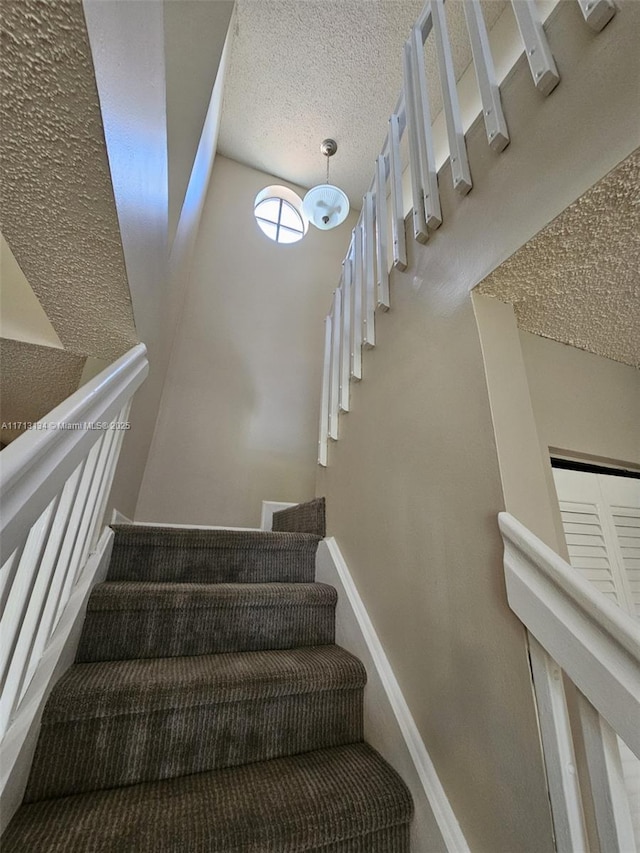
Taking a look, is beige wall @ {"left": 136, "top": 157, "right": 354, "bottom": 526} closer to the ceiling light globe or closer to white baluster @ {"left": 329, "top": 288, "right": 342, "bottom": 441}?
the ceiling light globe

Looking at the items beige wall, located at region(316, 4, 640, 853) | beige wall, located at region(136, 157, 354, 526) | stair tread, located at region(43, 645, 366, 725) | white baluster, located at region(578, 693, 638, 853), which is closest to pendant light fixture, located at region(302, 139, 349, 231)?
beige wall, located at region(136, 157, 354, 526)

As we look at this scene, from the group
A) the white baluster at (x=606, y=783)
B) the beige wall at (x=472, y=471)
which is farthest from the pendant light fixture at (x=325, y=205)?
the white baluster at (x=606, y=783)

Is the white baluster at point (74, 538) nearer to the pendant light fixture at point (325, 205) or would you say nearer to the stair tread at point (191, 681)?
the stair tread at point (191, 681)

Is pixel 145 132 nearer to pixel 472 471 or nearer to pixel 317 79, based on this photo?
pixel 472 471

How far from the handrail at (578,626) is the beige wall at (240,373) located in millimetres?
1916

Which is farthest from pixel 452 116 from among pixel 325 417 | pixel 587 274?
pixel 325 417

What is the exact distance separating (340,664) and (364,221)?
6.13ft

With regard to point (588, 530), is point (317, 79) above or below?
above

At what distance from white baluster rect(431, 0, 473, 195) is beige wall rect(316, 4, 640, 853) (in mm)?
27

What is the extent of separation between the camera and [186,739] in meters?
0.93

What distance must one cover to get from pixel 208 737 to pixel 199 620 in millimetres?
323

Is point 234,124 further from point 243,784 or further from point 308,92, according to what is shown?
point 243,784

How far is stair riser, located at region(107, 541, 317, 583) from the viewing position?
54.9 inches

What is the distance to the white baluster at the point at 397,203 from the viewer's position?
4.35ft
